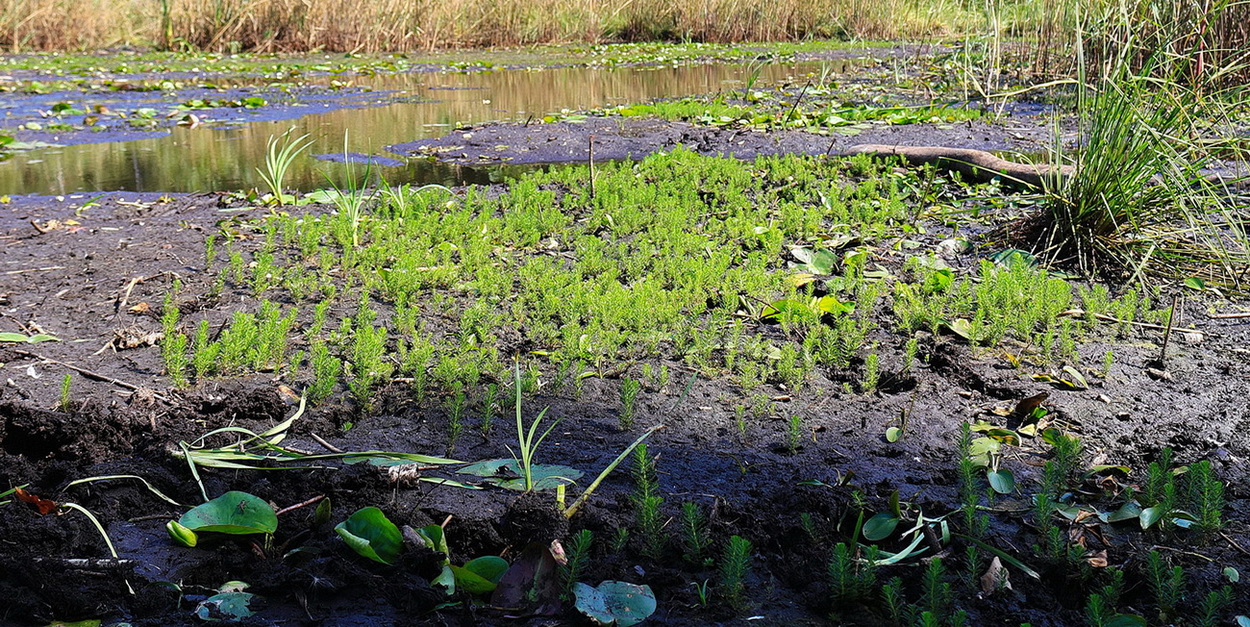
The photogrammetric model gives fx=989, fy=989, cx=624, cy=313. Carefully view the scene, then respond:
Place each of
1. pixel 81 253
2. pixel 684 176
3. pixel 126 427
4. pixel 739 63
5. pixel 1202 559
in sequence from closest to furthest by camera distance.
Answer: pixel 1202 559 → pixel 126 427 → pixel 81 253 → pixel 684 176 → pixel 739 63

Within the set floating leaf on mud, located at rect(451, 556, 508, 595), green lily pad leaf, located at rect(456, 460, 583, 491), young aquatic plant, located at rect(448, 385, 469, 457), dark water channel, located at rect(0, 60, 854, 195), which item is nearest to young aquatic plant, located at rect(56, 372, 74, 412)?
young aquatic plant, located at rect(448, 385, 469, 457)

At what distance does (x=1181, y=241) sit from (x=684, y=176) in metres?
2.48

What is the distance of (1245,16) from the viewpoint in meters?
6.93

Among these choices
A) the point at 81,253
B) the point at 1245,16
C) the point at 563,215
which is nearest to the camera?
the point at 81,253

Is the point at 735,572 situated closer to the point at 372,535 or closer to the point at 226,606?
the point at 372,535

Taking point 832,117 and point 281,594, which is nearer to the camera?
point 281,594

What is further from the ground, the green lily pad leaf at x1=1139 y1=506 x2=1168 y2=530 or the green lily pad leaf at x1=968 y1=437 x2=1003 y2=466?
the green lily pad leaf at x1=1139 y1=506 x2=1168 y2=530

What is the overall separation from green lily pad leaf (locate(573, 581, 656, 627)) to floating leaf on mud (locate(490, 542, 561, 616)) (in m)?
0.04

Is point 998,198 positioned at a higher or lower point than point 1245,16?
lower

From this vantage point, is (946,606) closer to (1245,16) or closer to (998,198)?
(998,198)

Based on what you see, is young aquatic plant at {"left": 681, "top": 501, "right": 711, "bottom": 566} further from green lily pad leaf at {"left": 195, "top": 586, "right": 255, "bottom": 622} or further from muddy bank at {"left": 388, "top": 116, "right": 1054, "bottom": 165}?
muddy bank at {"left": 388, "top": 116, "right": 1054, "bottom": 165}

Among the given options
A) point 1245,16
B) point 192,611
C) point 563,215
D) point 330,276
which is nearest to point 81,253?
point 330,276

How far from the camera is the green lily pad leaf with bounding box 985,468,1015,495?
2.13m

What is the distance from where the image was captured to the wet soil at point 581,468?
1.75 metres
